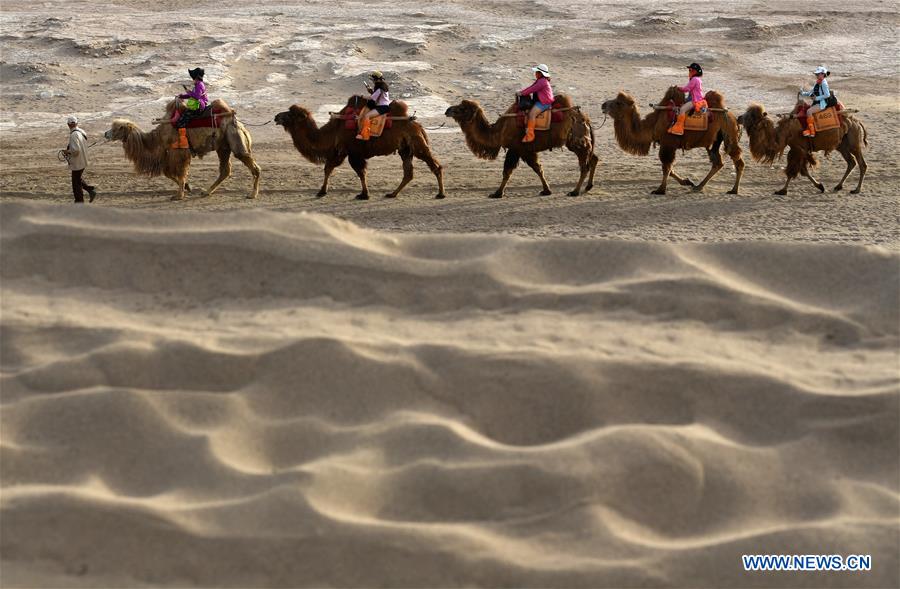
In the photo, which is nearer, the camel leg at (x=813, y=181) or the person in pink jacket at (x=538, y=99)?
the person in pink jacket at (x=538, y=99)

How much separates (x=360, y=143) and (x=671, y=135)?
141 inches

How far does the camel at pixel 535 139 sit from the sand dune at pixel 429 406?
8.04m

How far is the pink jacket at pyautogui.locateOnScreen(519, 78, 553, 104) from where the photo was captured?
45.0ft

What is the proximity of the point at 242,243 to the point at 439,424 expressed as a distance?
5.31ft

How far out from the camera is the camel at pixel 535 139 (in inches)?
549

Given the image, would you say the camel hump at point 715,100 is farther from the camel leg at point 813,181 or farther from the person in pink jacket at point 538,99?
the person in pink jacket at point 538,99

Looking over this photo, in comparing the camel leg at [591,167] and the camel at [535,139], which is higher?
the camel at [535,139]

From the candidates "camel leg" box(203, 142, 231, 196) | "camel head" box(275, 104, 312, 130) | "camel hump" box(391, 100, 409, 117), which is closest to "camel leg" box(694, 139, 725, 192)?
"camel hump" box(391, 100, 409, 117)

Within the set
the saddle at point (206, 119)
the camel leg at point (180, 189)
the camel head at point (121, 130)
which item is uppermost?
the saddle at point (206, 119)

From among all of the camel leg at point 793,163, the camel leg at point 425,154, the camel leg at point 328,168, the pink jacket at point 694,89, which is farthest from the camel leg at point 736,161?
the camel leg at point 328,168

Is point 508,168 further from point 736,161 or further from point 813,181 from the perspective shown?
point 813,181

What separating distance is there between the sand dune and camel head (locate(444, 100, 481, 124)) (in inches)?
325

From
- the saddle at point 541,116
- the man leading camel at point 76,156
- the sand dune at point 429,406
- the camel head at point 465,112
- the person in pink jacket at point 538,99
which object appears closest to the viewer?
the sand dune at point 429,406

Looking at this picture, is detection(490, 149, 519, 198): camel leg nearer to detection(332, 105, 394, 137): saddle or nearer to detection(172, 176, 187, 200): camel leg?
detection(332, 105, 394, 137): saddle
